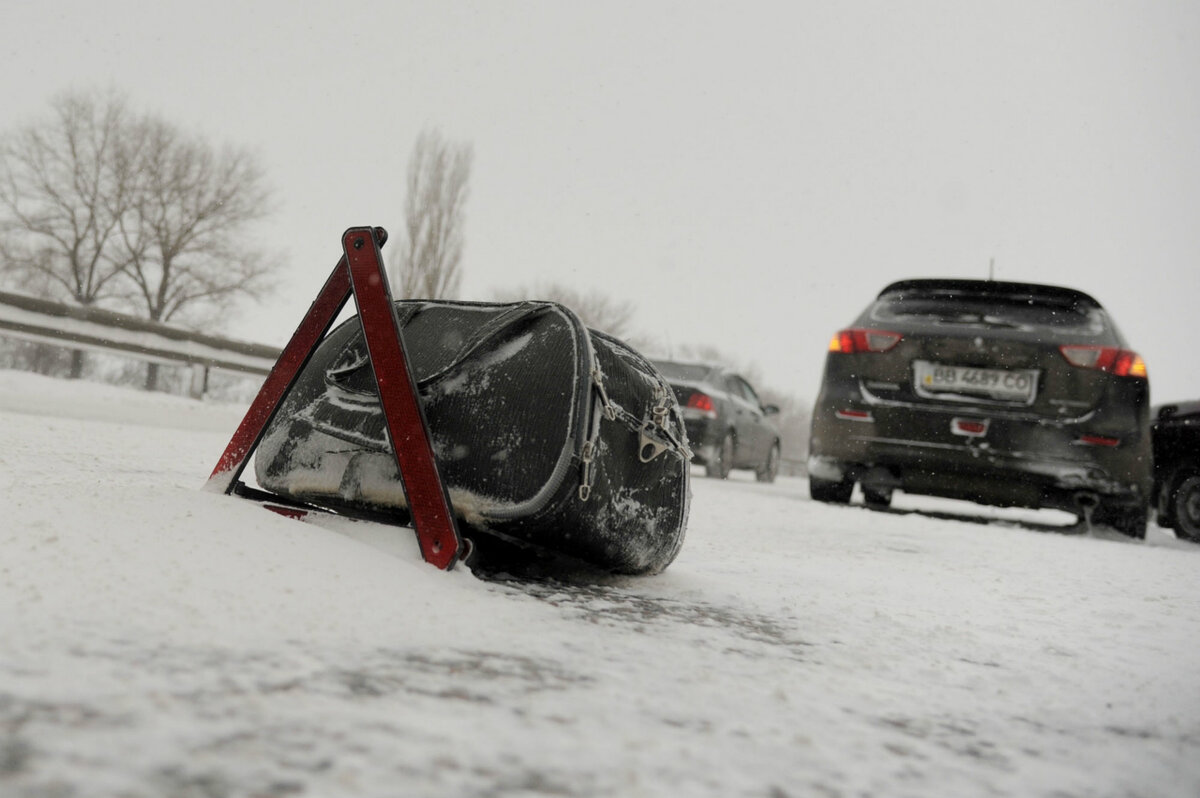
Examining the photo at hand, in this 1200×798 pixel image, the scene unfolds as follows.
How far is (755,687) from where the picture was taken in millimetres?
1435

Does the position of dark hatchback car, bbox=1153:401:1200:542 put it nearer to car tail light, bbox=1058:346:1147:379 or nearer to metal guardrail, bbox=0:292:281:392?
car tail light, bbox=1058:346:1147:379

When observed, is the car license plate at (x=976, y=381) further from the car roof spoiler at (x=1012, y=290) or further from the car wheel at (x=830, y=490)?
the car wheel at (x=830, y=490)

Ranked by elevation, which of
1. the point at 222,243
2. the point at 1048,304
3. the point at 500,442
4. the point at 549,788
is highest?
the point at 222,243

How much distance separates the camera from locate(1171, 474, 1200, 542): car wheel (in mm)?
6250

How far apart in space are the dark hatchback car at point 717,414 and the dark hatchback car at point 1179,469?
140 inches

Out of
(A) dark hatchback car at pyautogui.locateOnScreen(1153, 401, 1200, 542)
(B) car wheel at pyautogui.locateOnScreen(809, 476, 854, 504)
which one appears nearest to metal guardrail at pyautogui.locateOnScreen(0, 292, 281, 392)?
(B) car wheel at pyautogui.locateOnScreen(809, 476, 854, 504)

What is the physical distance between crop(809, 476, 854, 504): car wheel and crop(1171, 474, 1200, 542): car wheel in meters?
2.27

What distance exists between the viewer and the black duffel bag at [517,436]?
6.53 feet

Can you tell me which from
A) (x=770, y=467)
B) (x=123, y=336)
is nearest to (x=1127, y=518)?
(x=770, y=467)

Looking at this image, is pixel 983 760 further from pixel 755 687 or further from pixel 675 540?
pixel 675 540

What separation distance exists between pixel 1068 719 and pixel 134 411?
8270 millimetres

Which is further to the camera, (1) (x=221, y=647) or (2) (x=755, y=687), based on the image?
(2) (x=755, y=687)

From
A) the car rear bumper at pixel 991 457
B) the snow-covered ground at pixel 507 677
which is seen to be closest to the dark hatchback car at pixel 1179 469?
the car rear bumper at pixel 991 457

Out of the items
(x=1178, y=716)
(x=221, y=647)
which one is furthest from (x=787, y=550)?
(x=221, y=647)
